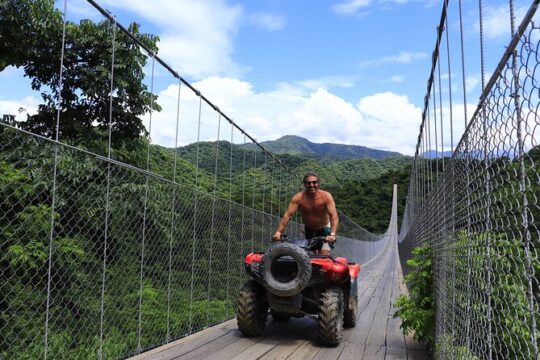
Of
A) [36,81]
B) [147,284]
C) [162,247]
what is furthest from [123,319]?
[36,81]

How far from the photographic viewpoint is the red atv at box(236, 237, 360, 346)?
485 centimetres

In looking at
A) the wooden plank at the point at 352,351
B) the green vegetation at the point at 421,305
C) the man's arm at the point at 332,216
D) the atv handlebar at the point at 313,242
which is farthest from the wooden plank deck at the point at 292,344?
the man's arm at the point at 332,216

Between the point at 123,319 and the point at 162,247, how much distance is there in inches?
34.5

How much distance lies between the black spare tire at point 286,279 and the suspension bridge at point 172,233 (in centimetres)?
62

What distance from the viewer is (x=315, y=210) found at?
591 centimetres

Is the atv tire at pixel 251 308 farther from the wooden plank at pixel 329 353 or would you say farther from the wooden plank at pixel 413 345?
the wooden plank at pixel 413 345

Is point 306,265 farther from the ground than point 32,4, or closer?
closer

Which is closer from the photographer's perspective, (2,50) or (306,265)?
(306,265)

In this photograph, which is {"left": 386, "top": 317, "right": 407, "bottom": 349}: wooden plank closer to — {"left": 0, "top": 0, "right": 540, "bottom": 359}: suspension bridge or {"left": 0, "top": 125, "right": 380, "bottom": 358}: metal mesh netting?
{"left": 0, "top": 0, "right": 540, "bottom": 359}: suspension bridge

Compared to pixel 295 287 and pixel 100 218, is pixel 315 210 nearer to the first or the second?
pixel 295 287

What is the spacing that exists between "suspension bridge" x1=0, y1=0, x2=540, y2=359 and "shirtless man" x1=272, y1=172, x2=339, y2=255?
3.58ft

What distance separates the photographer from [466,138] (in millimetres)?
2908

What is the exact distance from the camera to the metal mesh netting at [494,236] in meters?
1.47

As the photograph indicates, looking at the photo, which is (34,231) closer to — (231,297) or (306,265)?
(306,265)
